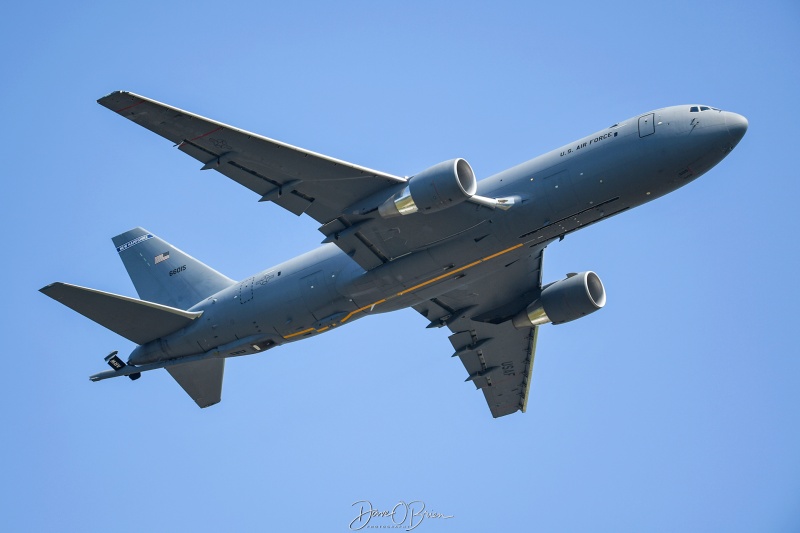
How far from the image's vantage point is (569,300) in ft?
161

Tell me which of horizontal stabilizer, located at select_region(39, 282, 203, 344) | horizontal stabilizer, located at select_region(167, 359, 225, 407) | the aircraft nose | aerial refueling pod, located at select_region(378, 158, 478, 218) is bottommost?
horizontal stabilizer, located at select_region(167, 359, 225, 407)

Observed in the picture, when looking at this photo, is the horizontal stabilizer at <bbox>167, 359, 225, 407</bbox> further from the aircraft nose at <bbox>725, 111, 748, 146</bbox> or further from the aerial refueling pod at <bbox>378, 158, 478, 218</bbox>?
the aircraft nose at <bbox>725, 111, 748, 146</bbox>

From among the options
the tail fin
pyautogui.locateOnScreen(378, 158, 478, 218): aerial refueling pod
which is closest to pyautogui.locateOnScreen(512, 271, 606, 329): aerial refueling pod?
pyautogui.locateOnScreen(378, 158, 478, 218): aerial refueling pod

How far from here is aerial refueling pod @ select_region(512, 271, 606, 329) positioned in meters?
48.7

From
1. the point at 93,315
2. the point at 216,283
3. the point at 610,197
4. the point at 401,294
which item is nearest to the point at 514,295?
the point at 401,294

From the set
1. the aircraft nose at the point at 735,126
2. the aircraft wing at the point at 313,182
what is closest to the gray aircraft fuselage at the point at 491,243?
the aircraft nose at the point at 735,126

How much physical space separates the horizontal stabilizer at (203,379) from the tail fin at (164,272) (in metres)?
3.33

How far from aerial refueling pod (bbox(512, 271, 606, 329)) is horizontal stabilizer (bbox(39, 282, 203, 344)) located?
16.7 meters

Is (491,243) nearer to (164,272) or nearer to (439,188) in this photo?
(439,188)

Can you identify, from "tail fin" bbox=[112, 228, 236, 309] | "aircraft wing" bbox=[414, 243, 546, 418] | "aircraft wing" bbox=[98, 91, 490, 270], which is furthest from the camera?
"tail fin" bbox=[112, 228, 236, 309]

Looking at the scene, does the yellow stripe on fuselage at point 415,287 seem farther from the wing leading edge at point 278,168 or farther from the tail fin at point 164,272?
the tail fin at point 164,272

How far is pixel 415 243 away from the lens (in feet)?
144

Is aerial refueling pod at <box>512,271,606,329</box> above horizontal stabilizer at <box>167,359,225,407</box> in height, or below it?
above

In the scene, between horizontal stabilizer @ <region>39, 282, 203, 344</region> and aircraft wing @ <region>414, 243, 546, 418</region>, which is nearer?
horizontal stabilizer @ <region>39, 282, 203, 344</region>
